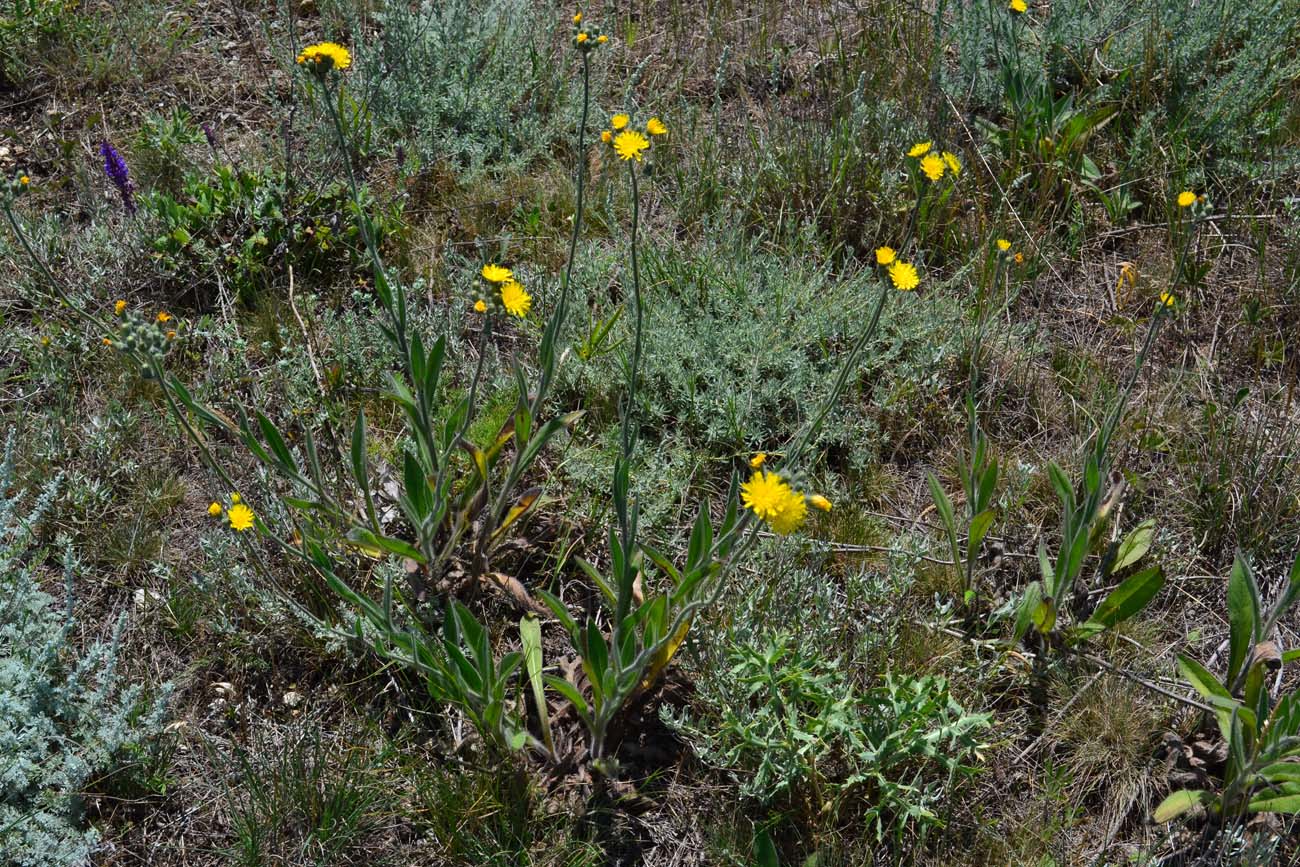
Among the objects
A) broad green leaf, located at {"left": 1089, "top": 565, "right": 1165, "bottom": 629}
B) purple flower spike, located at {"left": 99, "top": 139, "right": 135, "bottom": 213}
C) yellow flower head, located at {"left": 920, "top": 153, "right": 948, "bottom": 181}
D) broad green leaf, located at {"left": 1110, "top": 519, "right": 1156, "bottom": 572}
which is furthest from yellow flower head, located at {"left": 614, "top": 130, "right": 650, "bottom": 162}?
purple flower spike, located at {"left": 99, "top": 139, "right": 135, "bottom": 213}

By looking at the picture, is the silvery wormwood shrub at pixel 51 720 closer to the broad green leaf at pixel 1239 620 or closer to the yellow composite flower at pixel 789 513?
the yellow composite flower at pixel 789 513

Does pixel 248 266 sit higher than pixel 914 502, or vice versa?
pixel 248 266

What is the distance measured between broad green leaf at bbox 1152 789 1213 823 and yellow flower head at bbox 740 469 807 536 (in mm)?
1210

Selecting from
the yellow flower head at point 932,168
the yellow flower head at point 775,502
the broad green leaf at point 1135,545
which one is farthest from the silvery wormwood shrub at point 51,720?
the broad green leaf at point 1135,545

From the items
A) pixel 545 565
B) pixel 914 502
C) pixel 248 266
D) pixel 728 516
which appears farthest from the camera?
pixel 248 266

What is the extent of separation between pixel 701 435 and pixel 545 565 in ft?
2.01

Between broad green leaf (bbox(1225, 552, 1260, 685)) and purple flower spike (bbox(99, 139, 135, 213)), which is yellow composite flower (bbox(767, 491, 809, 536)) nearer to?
broad green leaf (bbox(1225, 552, 1260, 685))

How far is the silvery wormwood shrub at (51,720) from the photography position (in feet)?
6.98

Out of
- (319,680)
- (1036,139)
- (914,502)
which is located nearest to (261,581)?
(319,680)

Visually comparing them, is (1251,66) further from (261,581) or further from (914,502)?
(261,581)

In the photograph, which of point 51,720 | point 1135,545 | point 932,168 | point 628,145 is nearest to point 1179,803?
point 1135,545

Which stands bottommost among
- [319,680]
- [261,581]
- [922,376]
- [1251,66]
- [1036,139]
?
[319,680]

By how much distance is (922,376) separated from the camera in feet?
10.2

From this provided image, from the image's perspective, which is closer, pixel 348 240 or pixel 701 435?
pixel 701 435
